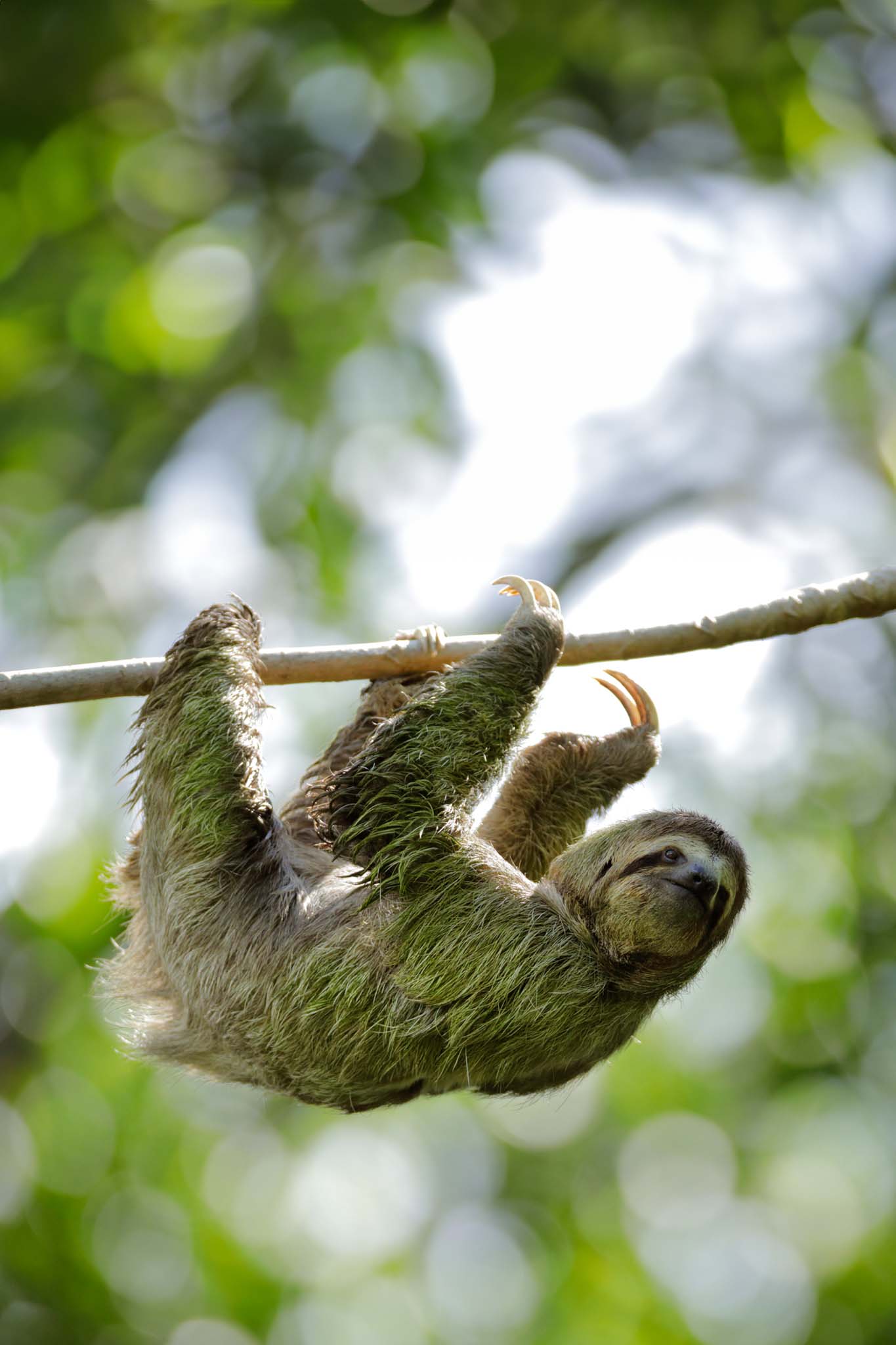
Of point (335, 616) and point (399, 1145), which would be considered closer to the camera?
point (335, 616)

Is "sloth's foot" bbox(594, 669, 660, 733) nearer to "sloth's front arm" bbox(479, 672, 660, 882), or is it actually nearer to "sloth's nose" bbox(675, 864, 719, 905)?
"sloth's front arm" bbox(479, 672, 660, 882)

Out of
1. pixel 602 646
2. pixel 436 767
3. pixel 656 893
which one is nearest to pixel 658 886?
pixel 656 893

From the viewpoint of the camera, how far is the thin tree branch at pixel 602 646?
7164 millimetres

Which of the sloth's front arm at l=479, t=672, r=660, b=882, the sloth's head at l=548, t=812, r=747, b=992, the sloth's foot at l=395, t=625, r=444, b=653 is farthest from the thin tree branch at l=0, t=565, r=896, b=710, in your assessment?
the sloth's front arm at l=479, t=672, r=660, b=882

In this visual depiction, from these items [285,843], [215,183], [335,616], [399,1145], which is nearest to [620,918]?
[285,843]

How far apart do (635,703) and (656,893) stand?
8.04 feet

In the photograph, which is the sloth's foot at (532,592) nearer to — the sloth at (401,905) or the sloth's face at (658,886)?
the sloth at (401,905)

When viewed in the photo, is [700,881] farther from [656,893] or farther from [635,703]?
[635,703]

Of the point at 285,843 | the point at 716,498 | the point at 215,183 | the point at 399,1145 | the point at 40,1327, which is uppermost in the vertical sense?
the point at 285,843

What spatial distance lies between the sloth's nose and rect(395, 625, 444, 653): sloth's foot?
190cm

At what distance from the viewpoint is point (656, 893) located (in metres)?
6.66

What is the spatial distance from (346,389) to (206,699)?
13.2m

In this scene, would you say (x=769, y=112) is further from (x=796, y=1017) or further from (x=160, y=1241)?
(x=160, y=1241)

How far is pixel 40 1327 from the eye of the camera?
1780 cm
